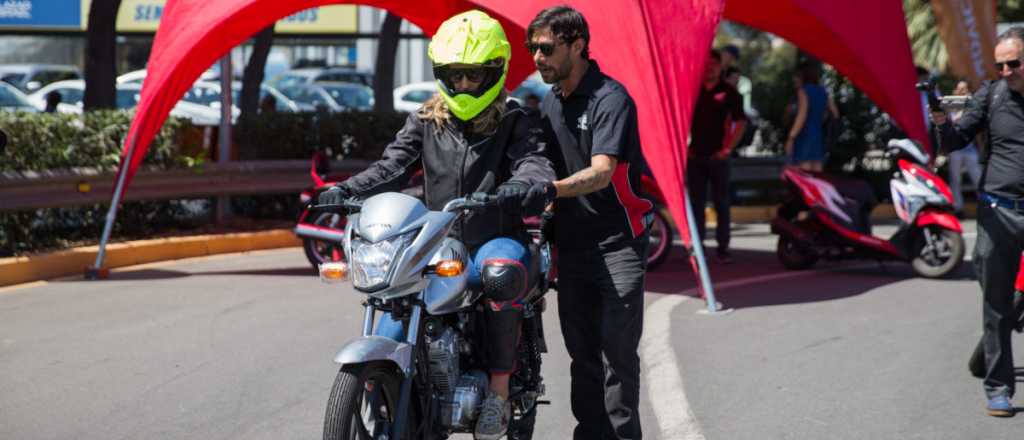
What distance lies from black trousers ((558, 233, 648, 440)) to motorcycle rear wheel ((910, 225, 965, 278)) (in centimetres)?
694

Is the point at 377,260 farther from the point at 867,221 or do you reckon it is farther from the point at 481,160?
the point at 867,221

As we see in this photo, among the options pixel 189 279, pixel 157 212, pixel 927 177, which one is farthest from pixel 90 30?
pixel 927 177

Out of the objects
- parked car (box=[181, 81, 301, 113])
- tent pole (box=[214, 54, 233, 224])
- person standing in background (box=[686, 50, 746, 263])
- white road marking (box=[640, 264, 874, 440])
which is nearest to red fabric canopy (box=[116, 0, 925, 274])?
white road marking (box=[640, 264, 874, 440])

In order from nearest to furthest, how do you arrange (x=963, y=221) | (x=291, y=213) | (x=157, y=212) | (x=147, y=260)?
(x=147, y=260)
(x=157, y=212)
(x=291, y=213)
(x=963, y=221)

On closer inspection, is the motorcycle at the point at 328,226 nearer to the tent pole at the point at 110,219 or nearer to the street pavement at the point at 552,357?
the street pavement at the point at 552,357

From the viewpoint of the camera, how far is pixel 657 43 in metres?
10.4

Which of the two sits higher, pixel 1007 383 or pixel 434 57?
pixel 434 57

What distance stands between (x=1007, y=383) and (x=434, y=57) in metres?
3.52

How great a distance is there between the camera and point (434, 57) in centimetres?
511

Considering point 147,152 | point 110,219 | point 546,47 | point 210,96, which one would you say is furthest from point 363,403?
point 210,96

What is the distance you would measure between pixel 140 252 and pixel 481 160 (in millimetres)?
8300

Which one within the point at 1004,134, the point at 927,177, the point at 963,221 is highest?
the point at 1004,134

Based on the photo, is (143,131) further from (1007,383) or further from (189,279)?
(1007,383)

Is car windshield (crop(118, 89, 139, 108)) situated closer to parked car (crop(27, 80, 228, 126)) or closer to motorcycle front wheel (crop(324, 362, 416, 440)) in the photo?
parked car (crop(27, 80, 228, 126))
